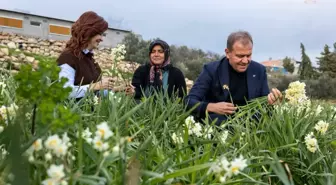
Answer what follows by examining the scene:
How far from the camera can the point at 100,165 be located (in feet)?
3.35

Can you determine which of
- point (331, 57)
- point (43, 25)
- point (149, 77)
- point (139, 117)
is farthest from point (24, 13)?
point (139, 117)

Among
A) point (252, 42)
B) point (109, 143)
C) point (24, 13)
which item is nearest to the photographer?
point (109, 143)

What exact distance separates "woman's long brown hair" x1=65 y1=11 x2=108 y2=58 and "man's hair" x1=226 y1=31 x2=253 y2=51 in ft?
3.55

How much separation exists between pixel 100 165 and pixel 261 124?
1461 millimetres

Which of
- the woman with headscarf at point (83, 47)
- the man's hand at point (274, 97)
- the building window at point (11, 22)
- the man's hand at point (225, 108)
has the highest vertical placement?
the building window at point (11, 22)

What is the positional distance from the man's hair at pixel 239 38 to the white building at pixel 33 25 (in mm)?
23279

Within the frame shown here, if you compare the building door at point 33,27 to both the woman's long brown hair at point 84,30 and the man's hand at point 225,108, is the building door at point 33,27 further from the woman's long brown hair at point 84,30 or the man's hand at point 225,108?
the man's hand at point 225,108

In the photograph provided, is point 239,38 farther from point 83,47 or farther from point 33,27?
point 33,27

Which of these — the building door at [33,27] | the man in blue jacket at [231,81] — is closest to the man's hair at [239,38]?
the man in blue jacket at [231,81]

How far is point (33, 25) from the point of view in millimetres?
27172

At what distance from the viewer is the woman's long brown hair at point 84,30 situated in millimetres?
3513

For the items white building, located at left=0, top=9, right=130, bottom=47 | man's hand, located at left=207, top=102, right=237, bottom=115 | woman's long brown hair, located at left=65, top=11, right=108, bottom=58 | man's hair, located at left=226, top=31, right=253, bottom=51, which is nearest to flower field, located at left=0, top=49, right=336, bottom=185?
man's hand, located at left=207, top=102, right=237, bottom=115

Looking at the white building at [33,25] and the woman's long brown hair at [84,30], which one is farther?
the white building at [33,25]

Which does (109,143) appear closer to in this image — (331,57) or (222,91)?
(222,91)
